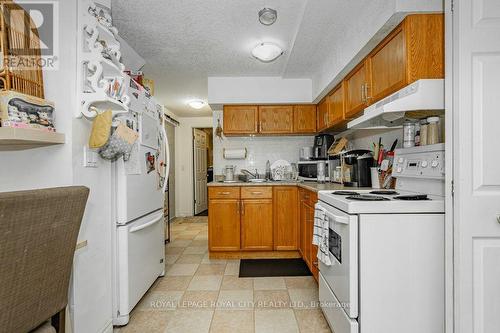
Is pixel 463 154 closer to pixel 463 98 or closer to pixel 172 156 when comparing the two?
pixel 463 98

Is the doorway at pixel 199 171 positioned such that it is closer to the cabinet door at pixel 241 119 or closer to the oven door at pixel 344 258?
the cabinet door at pixel 241 119

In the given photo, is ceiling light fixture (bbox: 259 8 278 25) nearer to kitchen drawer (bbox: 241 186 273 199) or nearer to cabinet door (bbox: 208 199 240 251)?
kitchen drawer (bbox: 241 186 273 199)

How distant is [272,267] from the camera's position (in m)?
A: 2.90

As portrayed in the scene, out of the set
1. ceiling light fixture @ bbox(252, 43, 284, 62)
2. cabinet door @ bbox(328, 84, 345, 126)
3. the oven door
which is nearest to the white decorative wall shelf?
ceiling light fixture @ bbox(252, 43, 284, 62)

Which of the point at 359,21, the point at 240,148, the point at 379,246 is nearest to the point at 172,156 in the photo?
the point at 240,148

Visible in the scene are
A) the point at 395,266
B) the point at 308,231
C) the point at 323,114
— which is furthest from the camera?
the point at 323,114

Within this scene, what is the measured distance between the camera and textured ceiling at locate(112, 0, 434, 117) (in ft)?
6.22

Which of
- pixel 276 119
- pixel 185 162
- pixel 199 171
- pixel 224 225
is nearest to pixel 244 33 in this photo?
pixel 276 119

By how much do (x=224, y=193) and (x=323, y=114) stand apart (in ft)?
5.29

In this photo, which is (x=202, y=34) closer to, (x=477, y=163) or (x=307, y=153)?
(x=307, y=153)

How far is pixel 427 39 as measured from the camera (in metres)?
1.50

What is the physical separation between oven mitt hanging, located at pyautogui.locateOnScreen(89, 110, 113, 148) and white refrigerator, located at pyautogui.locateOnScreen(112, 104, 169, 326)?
1.32 feet

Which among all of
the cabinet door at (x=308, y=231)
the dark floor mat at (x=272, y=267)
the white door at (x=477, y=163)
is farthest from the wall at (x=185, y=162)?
the white door at (x=477, y=163)

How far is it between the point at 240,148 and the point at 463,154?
301 centimetres
